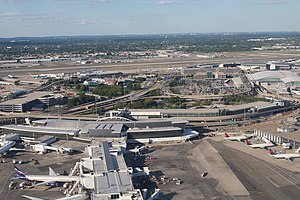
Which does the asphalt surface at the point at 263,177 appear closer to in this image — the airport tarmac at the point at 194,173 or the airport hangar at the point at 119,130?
the airport tarmac at the point at 194,173

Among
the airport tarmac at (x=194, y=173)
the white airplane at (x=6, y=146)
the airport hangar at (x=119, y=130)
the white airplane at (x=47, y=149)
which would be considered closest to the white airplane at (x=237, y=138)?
the airport tarmac at (x=194, y=173)

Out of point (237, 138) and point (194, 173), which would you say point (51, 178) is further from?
point (237, 138)

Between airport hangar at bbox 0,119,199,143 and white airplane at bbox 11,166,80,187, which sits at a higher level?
airport hangar at bbox 0,119,199,143

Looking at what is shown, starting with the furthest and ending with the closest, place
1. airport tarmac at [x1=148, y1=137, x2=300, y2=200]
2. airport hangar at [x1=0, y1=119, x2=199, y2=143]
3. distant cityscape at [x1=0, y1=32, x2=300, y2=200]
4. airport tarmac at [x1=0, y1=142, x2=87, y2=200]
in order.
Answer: airport hangar at [x1=0, y1=119, x2=199, y2=143], distant cityscape at [x1=0, y1=32, x2=300, y2=200], airport tarmac at [x1=0, y1=142, x2=87, y2=200], airport tarmac at [x1=148, y1=137, x2=300, y2=200]

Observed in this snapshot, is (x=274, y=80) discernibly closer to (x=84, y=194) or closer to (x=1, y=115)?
(x=1, y=115)

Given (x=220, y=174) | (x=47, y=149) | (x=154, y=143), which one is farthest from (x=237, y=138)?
(x=47, y=149)

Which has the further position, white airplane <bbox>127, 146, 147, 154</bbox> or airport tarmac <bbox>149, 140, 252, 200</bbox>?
white airplane <bbox>127, 146, 147, 154</bbox>

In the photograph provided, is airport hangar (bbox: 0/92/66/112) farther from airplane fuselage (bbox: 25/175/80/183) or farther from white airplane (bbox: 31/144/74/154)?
airplane fuselage (bbox: 25/175/80/183)

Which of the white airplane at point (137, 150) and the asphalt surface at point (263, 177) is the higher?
the white airplane at point (137, 150)

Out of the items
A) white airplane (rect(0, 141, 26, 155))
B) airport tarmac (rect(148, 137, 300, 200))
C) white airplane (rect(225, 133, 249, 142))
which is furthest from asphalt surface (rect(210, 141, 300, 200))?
white airplane (rect(0, 141, 26, 155))

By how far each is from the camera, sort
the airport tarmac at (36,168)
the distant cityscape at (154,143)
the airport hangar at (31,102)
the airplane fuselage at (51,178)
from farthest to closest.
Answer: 1. the airport hangar at (31,102)
2. the airplane fuselage at (51,178)
3. the distant cityscape at (154,143)
4. the airport tarmac at (36,168)
